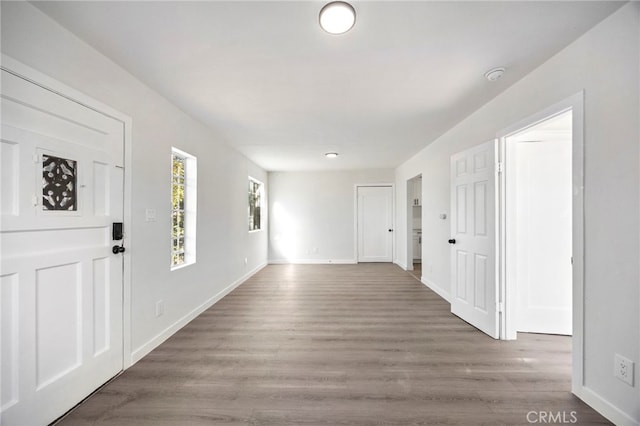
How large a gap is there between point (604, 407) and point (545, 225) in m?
1.65

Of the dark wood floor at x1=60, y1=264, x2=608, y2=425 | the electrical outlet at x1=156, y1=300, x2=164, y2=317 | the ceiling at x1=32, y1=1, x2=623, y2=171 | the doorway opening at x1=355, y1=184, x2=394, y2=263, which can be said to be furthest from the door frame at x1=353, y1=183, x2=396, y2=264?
the electrical outlet at x1=156, y1=300, x2=164, y2=317

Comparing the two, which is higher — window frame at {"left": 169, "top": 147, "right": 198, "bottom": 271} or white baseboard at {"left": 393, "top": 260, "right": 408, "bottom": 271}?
window frame at {"left": 169, "top": 147, "right": 198, "bottom": 271}

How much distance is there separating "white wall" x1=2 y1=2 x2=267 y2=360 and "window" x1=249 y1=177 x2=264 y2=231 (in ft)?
4.47

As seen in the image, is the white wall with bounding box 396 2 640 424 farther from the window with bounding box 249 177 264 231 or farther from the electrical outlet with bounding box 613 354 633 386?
the window with bounding box 249 177 264 231

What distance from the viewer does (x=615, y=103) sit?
5.15 feet

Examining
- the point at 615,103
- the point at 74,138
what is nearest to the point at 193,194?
the point at 74,138

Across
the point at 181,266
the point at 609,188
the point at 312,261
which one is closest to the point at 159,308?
the point at 181,266

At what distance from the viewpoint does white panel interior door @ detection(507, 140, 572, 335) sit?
9.02ft

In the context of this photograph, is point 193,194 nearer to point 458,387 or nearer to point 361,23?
point 361,23

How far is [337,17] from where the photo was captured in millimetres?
1498

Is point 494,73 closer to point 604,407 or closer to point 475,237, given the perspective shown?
point 475,237

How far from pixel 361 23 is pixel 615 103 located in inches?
61.1

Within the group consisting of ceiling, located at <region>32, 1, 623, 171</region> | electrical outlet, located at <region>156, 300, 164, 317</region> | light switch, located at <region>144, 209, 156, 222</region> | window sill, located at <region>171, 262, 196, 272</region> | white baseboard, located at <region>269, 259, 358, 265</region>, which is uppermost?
ceiling, located at <region>32, 1, 623, 171</region>

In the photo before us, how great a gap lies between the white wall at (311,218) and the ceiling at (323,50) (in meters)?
3.88
